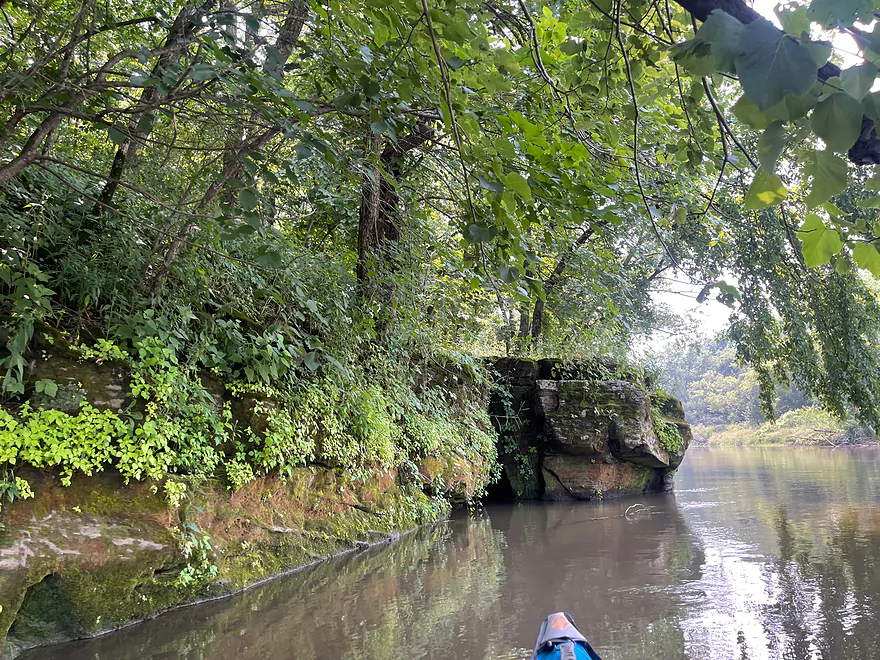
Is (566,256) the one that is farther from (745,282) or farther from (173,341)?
(173,341)

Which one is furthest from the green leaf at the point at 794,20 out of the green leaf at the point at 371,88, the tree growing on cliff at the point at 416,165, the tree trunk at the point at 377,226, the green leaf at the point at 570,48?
the tree trunk at the point at 377,226

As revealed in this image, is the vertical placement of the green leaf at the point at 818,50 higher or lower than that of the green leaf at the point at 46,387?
higher

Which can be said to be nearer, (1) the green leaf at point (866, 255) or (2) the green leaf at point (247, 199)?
(1) the green leaf at point (866, 255)

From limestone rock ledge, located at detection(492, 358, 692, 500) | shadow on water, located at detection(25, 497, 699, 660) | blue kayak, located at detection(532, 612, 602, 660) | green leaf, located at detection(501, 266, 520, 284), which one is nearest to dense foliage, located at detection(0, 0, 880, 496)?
green leaf, located at detection(501, 266, 520, 284)

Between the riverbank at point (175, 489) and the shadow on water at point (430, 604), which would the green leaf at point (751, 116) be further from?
the riverbank at point (175, 489)

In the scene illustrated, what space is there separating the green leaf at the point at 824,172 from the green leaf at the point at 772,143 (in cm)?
6

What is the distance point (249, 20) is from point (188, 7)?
1148mm

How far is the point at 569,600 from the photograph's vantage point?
4.20m

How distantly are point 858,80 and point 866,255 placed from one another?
51 cm

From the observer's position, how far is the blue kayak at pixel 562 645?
253 cm

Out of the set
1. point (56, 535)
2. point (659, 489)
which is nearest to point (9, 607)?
point (56, 535)

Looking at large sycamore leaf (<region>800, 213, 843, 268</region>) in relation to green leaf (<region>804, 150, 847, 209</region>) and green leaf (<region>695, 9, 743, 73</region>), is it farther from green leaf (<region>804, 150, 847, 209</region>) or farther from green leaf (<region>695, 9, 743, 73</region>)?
green leaf (<region>695, 9, 743, 73</region>)

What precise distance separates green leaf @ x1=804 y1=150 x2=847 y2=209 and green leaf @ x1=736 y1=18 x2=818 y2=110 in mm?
193

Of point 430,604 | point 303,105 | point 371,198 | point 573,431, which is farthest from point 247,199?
point 573,431
